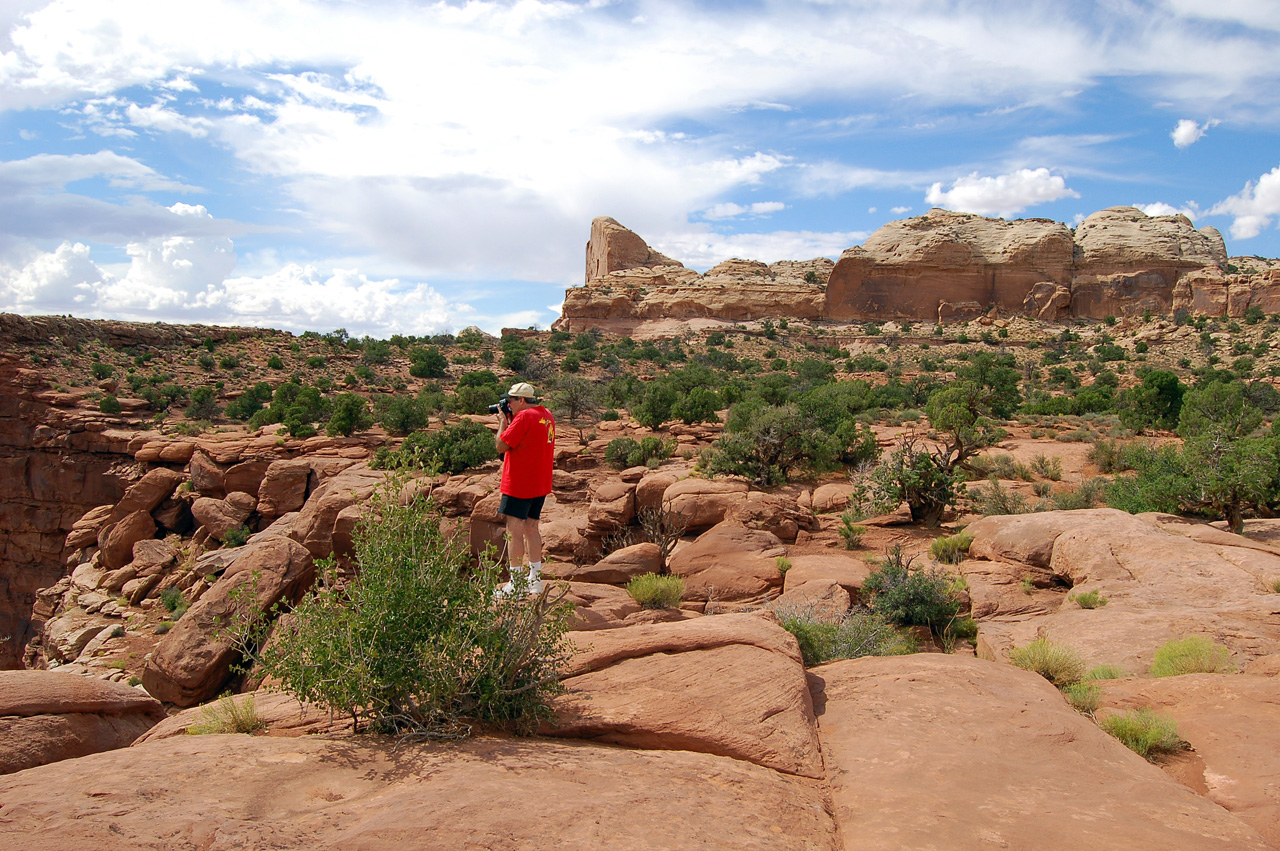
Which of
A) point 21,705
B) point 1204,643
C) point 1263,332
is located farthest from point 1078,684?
point 1263,332

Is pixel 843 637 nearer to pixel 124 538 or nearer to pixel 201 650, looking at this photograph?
pixel 201 650

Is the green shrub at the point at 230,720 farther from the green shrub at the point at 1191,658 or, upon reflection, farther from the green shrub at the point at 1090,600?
the green shrub at the point at 1090,600

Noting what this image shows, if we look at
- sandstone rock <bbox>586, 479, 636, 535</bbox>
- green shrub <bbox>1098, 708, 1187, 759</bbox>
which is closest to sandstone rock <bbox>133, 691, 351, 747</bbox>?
green shrub <bbox>1098, 708, 1187, 759</bbox>

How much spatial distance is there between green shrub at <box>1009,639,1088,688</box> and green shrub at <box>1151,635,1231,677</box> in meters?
0.54

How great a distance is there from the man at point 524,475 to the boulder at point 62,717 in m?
2.96

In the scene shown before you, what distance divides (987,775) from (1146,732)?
1.47 metres

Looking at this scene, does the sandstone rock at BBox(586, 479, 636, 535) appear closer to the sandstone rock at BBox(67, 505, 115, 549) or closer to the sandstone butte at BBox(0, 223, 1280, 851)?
the sandstone butte at BBox(0, 223, 1280, 851)

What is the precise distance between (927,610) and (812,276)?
60741 mm

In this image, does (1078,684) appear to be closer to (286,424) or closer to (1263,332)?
(286,424)

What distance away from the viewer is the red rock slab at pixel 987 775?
9.00 ft

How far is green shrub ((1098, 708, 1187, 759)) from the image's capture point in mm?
3879

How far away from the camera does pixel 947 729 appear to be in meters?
3.73

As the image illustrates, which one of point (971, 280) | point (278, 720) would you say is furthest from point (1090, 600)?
point (971, 280)

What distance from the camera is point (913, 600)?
7266 millimetres
